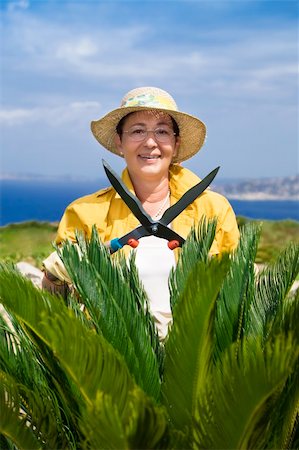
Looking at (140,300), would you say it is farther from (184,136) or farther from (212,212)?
(184,136)

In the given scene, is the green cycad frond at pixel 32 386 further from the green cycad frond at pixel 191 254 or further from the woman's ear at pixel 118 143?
the woman's ear at pixel 118 143

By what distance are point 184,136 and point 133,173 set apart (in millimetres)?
358

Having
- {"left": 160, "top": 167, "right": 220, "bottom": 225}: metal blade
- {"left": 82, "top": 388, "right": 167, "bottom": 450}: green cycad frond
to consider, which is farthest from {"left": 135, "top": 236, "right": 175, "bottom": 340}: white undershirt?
{"left": 82, "top": 388, "right": 167, "bottom": 450}: green cycad frond

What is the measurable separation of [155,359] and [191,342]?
421mm

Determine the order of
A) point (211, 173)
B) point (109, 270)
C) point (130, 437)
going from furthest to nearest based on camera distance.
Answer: point (211, 173) → point (109, 270) → point (130, 437)

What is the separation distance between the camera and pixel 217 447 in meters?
2.78

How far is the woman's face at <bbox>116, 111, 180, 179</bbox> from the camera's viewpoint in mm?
4105

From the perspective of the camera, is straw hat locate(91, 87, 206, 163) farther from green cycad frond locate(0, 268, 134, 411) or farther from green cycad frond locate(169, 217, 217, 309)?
green cycad frond locate(0, 268, 134, 411)

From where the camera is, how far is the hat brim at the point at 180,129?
164 inches

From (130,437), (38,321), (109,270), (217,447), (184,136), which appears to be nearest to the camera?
(130,437)

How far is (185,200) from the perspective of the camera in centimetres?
400

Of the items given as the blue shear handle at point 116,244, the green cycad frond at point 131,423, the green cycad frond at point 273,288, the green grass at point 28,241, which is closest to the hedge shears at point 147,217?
the blue shear handle at point 116,244

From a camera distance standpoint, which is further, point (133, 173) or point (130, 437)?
point (133, 173)

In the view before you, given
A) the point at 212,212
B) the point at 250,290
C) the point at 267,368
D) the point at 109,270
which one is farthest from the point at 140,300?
the point at 267,368
